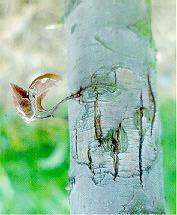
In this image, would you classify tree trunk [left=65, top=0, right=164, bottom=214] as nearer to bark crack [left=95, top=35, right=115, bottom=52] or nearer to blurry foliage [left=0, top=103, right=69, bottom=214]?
bark crack [left=95, top=35, right=115, bottom=52]

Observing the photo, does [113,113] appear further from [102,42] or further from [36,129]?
[36,129]

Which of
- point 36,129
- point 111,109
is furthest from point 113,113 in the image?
point 36,129

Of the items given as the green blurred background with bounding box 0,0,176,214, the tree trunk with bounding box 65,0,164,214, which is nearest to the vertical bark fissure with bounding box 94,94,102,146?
the tree trunk with bounding box 65,0,164,214

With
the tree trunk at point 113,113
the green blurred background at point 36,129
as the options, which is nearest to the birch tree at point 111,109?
the tree trunk at point 113,113

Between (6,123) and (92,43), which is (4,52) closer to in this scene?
(6,123)

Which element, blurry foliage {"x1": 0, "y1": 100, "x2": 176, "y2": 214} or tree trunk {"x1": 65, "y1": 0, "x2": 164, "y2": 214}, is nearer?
tree trunk {"x1": 65, "y1": 0, "x2": 164, "y2": 214}

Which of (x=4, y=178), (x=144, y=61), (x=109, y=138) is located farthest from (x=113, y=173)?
(x=4, y=178)
